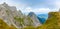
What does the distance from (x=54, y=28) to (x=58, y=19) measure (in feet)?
83.8

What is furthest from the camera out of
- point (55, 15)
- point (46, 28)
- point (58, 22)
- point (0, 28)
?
point (55, 15)

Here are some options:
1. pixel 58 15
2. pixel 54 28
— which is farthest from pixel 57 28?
pixel 58 15

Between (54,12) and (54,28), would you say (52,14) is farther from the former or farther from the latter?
(54,28)

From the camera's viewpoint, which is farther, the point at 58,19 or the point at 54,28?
the point at 58,19

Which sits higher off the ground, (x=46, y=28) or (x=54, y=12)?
(x=54, y=12)

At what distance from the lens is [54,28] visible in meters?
120

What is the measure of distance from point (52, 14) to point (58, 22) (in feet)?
61.2

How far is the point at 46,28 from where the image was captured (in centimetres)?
12600

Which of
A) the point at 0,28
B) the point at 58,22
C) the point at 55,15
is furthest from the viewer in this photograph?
the point at 55,15

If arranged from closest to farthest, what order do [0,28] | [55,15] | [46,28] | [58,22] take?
[0,28] < [46,28] < [58,22] < [55,15]

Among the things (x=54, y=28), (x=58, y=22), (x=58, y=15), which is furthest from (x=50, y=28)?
(x=58, y=15)

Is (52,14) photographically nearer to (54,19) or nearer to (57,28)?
(54,19)

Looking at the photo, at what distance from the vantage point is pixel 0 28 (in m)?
115

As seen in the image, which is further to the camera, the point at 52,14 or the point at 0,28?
the point at 52,14
